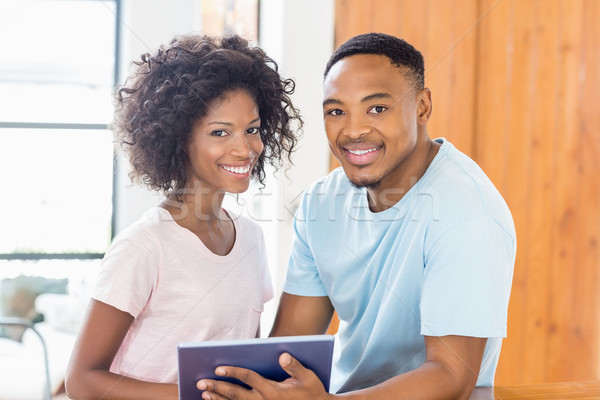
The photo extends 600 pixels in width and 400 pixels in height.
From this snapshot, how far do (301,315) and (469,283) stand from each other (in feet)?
1.64

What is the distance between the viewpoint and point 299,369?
0.95m

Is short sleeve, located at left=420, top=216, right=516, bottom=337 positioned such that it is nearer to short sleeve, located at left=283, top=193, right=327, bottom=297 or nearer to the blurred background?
short sleeve, located at left=283, top=193, right=327, bottom=297

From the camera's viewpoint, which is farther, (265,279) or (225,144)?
(265,279)

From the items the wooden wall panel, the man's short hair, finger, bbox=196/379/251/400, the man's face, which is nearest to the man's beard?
the man's face

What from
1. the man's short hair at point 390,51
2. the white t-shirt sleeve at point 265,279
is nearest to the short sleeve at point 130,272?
the white t-shirt sleeve at point 265,279

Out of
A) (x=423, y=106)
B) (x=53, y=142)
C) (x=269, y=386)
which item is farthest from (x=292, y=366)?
(x=53, y=142)

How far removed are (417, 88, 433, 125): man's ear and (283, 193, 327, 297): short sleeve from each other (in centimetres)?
35

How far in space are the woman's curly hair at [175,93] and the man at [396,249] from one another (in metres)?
0.23

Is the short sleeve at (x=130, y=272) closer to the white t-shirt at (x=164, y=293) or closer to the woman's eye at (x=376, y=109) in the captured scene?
the white t-shirt at (x=164, y=293)

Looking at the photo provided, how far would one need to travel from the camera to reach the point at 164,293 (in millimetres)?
1223

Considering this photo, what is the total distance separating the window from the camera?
9.11 feet

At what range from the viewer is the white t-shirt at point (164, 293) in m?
1.15

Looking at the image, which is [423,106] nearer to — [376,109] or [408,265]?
[376,109]

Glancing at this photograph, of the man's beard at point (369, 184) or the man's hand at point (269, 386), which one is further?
the man's beard at point (369, 184)
